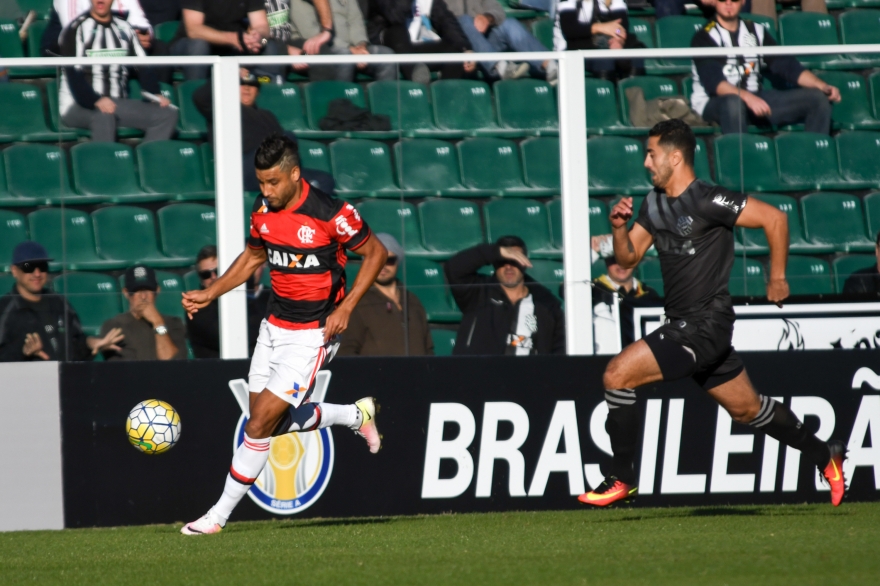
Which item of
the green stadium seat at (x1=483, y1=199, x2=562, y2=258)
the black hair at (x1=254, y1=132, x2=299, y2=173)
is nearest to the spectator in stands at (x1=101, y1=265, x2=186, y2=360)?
the black hair at (x1=254, y1=132, x2=299, y2=173)

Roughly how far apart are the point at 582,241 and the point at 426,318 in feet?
4.49

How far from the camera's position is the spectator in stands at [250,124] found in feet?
28.8

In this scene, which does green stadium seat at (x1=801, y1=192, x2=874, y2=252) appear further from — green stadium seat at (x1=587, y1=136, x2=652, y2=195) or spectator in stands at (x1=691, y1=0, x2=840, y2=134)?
green stadium seat at (x1=587, y1=136, x2=652, y2=195)

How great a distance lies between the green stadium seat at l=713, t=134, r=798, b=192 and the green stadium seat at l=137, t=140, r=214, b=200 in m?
4.05

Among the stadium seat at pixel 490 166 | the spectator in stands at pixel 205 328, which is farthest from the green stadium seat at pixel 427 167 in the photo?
the spectator in stands at pixel 205 328

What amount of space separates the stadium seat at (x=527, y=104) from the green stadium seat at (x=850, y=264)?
8.11 feet

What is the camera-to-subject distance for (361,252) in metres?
6.69

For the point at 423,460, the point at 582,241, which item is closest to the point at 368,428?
the point at 423,460

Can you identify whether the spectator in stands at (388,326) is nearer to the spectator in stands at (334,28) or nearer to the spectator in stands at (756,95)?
the spectator in stands at (756,95)

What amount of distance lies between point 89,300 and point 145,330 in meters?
0.44

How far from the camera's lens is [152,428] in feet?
24.1

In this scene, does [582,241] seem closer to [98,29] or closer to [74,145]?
[74,145]

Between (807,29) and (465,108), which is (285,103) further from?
(807,29)

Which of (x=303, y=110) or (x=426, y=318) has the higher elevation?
(x=303, y=110)
